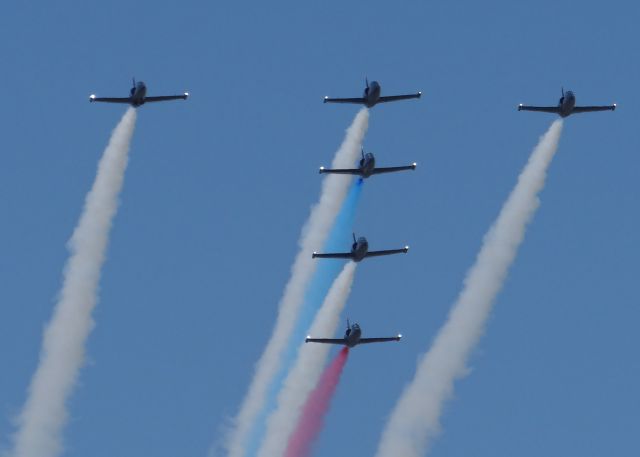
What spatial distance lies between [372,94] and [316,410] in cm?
2439

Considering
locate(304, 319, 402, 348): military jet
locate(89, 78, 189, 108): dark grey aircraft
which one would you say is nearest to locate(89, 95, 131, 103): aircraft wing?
locate(89, 78, 189, 108): dark grey aircraft

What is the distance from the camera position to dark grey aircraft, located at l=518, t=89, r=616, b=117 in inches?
4952

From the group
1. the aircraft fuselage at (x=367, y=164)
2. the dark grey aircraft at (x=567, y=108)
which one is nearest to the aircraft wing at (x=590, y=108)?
the dark grey aircraft at (x=567, y=108)

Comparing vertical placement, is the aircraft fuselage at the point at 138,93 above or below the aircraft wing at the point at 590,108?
below

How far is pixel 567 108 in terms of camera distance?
414 ft

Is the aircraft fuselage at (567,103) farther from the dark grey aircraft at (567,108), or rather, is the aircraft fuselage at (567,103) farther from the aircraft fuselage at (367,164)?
the aircraft fuselage at (367,164)

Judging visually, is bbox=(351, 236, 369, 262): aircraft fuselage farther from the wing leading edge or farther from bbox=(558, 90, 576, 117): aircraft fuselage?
bbox=(558, 90, 576, 117): aircraft fuselage

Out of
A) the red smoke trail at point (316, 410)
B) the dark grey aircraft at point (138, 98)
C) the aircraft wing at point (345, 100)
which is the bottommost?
the red smoke trail at point (316, 410)

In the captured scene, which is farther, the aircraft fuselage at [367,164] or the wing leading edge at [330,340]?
the aircraft fuselage at [367,164]

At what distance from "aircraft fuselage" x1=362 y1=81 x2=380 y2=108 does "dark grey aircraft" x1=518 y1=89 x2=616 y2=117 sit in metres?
10.7

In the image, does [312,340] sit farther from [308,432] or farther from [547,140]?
[547,140]

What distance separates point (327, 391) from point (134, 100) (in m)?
24.8

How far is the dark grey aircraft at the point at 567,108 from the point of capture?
413 ft

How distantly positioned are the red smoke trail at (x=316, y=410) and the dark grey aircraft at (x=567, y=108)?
74.5 ft
